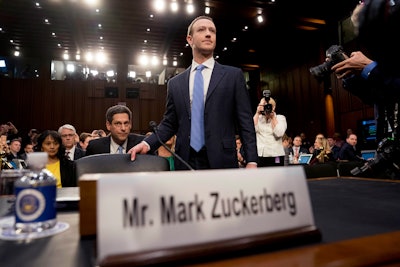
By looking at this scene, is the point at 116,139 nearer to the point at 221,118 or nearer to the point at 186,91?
the point at 186,91

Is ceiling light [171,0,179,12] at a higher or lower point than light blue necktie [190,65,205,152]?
higher

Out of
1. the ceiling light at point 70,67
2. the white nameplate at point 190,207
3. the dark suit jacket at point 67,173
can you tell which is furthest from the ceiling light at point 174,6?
the white nameplate at point 190,207

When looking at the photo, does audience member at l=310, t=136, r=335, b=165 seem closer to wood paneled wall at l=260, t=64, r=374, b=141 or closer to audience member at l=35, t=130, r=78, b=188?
wood paneled wall at l=260, t=64, r=374, b=141

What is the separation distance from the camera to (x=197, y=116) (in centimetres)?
150

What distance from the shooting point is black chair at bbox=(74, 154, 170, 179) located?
125 centimetres

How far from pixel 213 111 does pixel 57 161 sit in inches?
56.1

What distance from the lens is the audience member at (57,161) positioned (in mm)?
1992

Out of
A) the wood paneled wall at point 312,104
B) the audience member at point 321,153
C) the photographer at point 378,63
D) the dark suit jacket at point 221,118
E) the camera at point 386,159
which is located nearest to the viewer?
the photographer at point 378,63

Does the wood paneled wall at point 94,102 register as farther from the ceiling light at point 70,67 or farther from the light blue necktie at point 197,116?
the light blue necktie at point 197,116

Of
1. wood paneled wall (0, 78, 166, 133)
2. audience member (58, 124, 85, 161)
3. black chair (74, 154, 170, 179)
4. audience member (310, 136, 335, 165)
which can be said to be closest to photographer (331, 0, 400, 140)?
black chair (74, 154, 170, 179)

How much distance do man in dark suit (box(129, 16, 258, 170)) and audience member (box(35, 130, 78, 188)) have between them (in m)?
0.83

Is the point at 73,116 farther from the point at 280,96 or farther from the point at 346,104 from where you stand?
the point at 346,104

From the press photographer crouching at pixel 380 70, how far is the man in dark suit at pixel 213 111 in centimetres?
49

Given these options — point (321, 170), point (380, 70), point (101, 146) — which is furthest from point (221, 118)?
point (101, 146)
